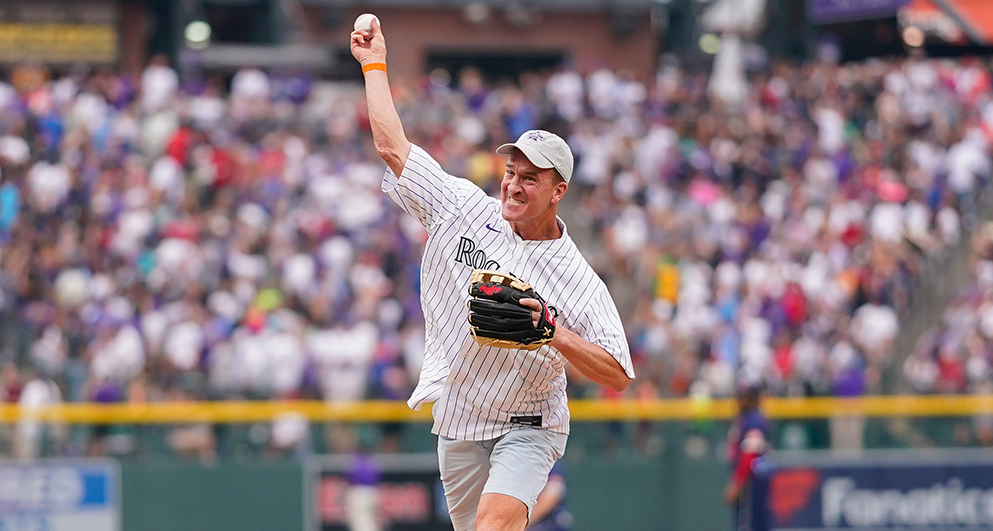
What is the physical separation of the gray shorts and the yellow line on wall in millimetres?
7481

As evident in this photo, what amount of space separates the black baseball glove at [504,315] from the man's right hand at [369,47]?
1039 millimetres

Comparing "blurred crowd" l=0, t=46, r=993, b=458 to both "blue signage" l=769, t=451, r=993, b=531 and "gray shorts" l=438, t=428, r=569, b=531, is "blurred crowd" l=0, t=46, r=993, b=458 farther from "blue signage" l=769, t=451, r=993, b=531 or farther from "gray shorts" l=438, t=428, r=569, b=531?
"gray shorts" l=438, t=428, r=569, b=531

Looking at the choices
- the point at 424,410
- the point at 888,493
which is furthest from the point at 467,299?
the point at 888,493

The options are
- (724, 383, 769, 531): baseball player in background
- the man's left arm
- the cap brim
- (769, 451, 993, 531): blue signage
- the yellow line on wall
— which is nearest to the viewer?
the man's left arm

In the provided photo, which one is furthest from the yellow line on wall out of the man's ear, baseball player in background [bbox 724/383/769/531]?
the man's ear

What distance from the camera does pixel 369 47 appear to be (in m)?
5.89

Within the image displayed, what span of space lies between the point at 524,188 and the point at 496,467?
43.7 inches

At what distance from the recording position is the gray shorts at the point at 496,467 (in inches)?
227

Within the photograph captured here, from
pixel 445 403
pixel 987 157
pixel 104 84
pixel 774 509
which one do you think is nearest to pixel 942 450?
pixel 774 509

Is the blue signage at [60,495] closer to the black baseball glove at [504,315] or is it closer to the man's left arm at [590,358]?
the man's left arm at [590,358]

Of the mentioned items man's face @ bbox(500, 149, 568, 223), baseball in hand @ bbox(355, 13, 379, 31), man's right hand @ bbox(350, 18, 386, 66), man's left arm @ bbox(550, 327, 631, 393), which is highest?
baseball in hand @ bbox(355, 13, 379, 31)

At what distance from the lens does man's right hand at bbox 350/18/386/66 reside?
5867 mm

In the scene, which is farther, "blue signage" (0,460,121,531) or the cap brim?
"blue signage" (0,460,121,531)

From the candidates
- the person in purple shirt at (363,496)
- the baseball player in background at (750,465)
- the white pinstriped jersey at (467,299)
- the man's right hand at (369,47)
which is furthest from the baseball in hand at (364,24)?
the person in purple shirt at (363,496)
